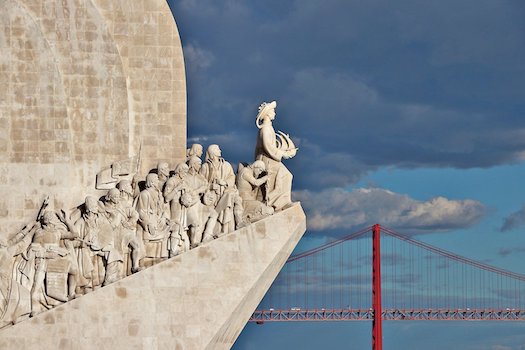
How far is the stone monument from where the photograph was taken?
56.7 feet

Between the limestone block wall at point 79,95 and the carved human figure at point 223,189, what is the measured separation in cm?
64

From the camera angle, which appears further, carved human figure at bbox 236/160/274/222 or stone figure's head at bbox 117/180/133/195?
carved human figure at bbox 236/160/274/222

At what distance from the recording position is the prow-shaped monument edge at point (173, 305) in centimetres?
1708

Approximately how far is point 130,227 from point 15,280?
179 cm

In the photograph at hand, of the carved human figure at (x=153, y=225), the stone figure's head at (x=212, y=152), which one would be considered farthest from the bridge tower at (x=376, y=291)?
the carved human figure at (x=153, y=225)

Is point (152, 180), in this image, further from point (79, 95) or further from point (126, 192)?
point (79, 95)

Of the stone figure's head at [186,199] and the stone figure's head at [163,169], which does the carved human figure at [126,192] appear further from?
the stone figure's head at [186,199]

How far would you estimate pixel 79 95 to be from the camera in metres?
18.7

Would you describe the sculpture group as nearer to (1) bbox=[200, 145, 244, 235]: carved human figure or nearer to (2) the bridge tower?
(1) bbox=[200, 145, 244, 235]: carved human figure

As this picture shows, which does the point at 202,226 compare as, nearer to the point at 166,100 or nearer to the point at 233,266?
the point at 233,266

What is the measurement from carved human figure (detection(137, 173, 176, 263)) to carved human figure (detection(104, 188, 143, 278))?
14 centimetres

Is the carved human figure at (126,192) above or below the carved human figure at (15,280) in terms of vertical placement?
above

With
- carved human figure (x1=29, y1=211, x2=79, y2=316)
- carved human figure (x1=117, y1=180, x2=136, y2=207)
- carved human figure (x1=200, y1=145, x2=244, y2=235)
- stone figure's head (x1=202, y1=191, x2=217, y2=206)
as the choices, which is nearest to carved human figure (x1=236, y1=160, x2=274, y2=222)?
carved human figure (x1=200, y1=145, x2=244, y2=235)

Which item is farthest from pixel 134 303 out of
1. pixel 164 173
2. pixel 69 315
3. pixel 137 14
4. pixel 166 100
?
pixel 137 14
